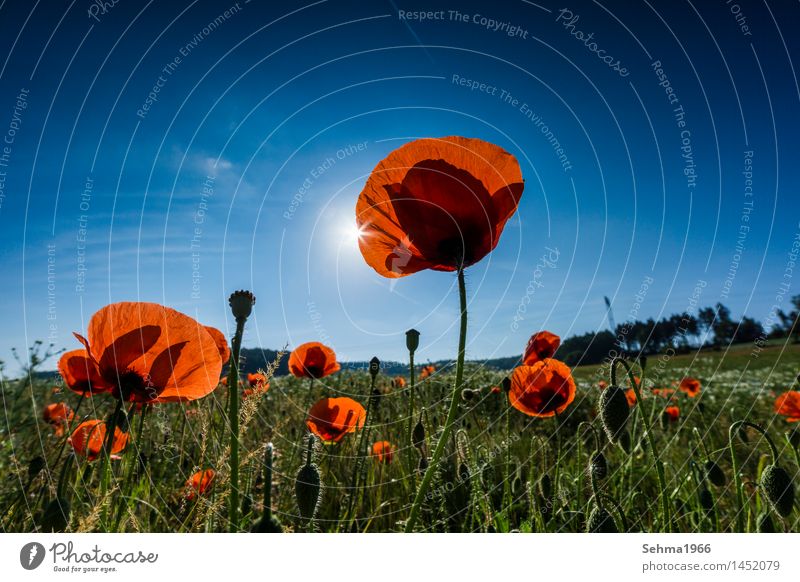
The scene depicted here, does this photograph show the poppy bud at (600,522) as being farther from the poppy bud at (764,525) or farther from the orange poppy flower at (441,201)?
the orange poppy flower at (441,201)

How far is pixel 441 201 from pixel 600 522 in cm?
88

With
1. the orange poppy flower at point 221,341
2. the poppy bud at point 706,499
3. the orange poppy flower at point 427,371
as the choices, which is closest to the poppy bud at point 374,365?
the orange poppy flower at point 221,341

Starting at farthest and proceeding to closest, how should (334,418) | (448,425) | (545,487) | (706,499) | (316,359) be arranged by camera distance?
(316,359) < (334,418) < (545,487) < (706,499) < (448,425)

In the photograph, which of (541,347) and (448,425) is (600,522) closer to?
(448,425)

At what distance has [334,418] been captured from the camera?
1670mm

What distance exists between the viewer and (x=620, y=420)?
1.01 metres

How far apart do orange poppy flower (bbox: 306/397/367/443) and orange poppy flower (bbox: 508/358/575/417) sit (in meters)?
0.66

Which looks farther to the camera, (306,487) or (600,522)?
(600,522)

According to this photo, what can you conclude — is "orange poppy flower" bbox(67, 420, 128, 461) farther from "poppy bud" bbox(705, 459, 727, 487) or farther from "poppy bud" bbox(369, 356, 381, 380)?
"poppy bud" bbox(705, 459, 727, 487)

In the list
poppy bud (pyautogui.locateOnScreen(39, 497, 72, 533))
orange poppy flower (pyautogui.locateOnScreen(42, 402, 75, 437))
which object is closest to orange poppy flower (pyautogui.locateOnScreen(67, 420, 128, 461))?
poppy bud (pyautogui.locateOnScreen(39, 497, 72, 533))

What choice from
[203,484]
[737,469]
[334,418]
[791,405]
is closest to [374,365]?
[334,418]
